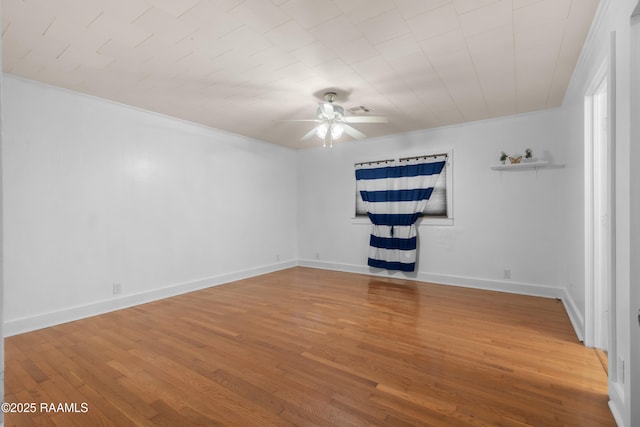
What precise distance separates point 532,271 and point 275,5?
437cm

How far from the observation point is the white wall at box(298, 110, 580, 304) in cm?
432

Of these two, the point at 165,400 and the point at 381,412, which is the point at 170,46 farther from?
the point at 381,412

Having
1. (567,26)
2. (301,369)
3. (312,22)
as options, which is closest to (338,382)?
(301,369)

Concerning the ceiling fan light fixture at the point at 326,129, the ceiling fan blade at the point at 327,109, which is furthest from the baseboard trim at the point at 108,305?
the ceiling fan blade at the point at 327,109

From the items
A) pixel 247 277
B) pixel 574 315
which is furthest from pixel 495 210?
pixel 247 277

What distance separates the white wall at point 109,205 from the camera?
3.29 m

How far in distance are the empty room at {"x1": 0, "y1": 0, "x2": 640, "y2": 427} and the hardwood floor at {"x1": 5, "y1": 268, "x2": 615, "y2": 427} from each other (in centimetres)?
2

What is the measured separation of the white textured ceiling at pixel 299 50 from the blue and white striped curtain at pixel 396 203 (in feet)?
4.55

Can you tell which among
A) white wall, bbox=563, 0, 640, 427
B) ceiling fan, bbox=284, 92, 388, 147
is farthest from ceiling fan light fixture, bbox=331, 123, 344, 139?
white wall, bbox=563, 0, 640, 427

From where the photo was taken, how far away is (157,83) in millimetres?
3406

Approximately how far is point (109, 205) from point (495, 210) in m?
4.98

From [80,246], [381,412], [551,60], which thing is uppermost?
[551,60]

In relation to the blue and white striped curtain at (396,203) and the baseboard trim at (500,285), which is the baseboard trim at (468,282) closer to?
the baseboard trim at (500,285)

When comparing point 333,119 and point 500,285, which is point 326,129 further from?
point 500,285
